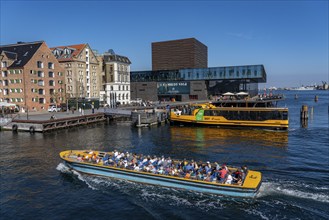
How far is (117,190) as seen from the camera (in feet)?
83.3

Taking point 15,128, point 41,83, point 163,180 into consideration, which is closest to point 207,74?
point 41,83

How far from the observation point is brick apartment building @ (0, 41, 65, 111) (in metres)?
76.4

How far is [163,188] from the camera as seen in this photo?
2528 centimetres

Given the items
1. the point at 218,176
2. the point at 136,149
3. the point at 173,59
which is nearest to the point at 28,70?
the point at 136,149

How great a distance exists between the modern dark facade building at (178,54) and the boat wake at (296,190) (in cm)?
15683

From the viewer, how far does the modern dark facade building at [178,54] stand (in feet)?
589

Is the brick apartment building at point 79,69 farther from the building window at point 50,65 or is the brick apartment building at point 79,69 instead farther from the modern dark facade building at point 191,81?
the modern dark facade building at point 191,81

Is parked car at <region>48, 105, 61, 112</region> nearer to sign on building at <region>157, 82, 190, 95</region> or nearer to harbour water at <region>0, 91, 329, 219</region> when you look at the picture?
harbour water at <region>0, 91, 329, 219</region>

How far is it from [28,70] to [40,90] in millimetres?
7114

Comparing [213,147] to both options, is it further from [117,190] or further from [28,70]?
[28,70]

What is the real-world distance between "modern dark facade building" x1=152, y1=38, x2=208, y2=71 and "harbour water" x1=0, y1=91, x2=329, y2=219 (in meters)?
136

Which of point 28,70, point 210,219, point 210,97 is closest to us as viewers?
point 210,219

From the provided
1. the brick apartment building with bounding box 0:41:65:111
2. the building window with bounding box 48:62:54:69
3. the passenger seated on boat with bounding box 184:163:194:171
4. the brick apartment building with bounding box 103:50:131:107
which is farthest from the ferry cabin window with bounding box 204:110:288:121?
Result: the brick apartment building with bounding box 103:50:131:107

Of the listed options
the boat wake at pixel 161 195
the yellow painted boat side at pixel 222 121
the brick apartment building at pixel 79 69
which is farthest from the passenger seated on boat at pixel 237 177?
the brick apartment building at pixel 79 69
